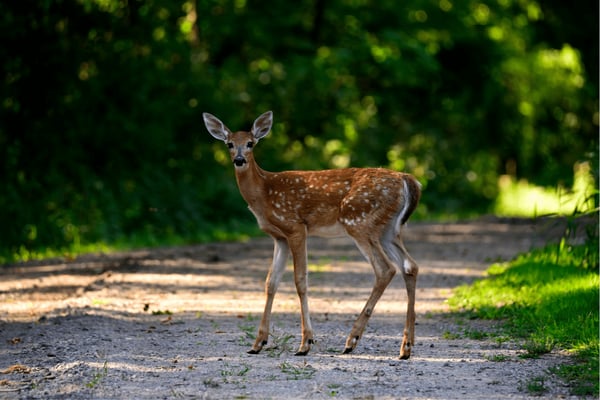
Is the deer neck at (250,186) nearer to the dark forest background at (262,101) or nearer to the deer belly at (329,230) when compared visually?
the deer belly at (329,230)

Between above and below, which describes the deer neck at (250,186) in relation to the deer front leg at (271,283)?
above

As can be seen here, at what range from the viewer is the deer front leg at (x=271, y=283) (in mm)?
8273

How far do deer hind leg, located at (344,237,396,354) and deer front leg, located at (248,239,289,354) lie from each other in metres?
0.68

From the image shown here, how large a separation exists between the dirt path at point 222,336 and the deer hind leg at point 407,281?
13 cm

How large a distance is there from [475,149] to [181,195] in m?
11.2

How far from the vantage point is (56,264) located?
46.4 ft

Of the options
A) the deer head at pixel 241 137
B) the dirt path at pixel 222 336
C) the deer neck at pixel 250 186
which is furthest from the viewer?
the deer neck at pixel 250 186

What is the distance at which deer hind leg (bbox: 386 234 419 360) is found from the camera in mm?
7969

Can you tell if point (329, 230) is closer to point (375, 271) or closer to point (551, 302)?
point (375, 271)

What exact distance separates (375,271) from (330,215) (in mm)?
624

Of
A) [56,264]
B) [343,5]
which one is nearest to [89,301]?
[56,264]

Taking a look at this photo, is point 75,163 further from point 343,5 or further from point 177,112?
point 343,5

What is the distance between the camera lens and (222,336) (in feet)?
29.1

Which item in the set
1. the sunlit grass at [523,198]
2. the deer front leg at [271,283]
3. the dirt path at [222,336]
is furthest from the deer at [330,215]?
the sunlit grass at [523,198]
